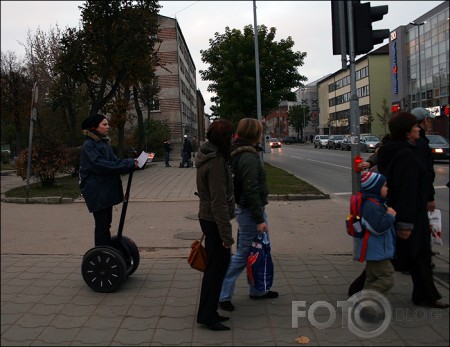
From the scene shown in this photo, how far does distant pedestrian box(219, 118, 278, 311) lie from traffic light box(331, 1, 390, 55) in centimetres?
193

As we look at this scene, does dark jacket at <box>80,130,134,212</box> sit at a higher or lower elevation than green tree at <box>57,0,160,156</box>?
lower

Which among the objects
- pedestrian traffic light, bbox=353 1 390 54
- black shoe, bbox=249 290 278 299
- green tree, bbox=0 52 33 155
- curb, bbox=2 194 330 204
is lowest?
black shoe, bbox=249 290 278 299

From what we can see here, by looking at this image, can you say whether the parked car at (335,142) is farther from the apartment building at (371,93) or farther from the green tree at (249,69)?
the green tree at (249,69)

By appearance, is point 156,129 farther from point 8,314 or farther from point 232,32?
point 8,314

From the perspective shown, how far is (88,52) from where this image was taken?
1952 centimetres

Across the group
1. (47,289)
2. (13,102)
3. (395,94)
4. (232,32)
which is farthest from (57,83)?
(395,94)

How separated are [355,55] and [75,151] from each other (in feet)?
43.9

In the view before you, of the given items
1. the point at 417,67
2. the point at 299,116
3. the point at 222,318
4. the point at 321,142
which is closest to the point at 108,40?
the point at 222,318

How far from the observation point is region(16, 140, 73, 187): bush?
42.5ft

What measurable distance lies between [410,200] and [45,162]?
447 inches

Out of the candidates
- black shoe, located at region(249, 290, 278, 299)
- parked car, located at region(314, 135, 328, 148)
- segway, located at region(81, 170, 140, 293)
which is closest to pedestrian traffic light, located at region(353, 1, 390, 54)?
black shoe, located at region(249, 290, 278, 299)

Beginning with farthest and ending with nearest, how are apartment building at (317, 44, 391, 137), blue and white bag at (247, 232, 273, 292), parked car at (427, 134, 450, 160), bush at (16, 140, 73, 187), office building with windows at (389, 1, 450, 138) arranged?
1. apartment building at (317, 44, 391, 137)
2. office building with windows at (389, 1, 450, 138)
3. parked car at (427, 134, 450, 160)
4. bush at (16, 140, 73, 187)
5. blue and white bag at (247, 232, 273, 292)

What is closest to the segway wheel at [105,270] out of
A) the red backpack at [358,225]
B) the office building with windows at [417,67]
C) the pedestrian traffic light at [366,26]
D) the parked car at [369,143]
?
the red backpack at [358,225]

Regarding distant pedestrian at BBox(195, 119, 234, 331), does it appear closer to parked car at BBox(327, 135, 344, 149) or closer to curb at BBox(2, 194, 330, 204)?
curb at BBox(2, 194, 330, 204)
